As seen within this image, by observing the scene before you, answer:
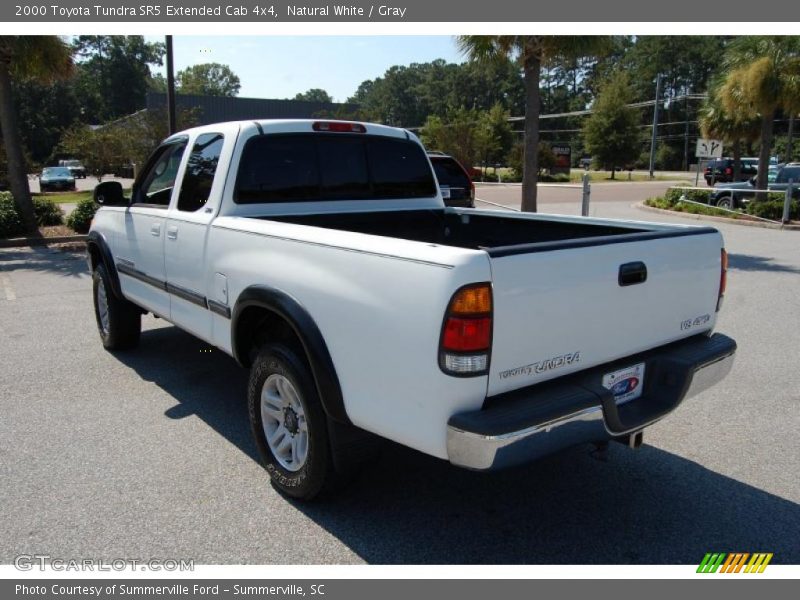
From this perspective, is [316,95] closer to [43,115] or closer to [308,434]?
[43,115]

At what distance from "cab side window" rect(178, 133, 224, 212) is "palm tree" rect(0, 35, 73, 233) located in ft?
35.1

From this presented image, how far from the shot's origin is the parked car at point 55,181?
36.0 m

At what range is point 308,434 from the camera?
3.25 m

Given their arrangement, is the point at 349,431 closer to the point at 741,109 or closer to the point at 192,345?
the point at 192,345

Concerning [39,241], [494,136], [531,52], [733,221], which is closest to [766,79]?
[733,221]

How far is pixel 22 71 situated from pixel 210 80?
130m

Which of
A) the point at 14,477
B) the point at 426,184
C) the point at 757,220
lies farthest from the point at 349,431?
the point at 757,220

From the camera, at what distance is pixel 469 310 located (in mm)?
2490

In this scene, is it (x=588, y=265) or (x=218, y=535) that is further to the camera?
(x=218, y=535)

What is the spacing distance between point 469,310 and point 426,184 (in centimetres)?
280

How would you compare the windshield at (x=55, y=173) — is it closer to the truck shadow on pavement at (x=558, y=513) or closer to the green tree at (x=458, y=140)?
the green tree at (x=458, y=140)

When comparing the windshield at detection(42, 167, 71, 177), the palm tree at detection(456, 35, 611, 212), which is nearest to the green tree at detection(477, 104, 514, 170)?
the windshield at detection(42, 167, 71, 177)

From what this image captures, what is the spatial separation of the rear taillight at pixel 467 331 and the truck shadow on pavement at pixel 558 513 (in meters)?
1.08

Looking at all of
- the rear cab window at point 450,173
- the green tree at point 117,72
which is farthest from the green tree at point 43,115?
the rear cab window at point 450,173
